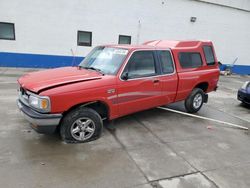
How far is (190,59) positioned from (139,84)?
2.08 metres

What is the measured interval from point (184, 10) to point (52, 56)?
30.5ft

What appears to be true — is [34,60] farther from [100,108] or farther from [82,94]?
[82,94]

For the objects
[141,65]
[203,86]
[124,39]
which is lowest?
[203,86]

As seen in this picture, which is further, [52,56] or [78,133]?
[52,56]

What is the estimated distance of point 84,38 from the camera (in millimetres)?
12953

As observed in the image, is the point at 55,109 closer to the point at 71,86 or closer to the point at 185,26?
the point at 71,86

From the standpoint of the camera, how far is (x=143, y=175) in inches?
128

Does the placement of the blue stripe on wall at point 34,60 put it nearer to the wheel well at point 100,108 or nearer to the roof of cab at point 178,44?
the roof of cab at point 178,44

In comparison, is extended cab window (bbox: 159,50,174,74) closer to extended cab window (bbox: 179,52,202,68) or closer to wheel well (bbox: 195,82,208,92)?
extended cab window (bbox: 179,52,202,68)

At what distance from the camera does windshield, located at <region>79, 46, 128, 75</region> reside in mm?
4449

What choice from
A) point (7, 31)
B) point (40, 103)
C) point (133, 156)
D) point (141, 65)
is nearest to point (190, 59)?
point (141, 65)

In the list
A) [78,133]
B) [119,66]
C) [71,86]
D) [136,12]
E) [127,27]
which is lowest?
[78,133]

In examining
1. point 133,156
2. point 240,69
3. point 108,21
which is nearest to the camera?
point 133,156

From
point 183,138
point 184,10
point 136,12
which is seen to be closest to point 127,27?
point 136,12
